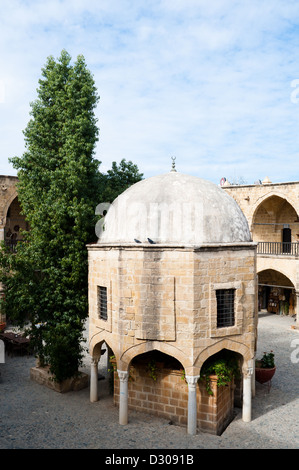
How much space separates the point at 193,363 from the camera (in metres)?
9.35

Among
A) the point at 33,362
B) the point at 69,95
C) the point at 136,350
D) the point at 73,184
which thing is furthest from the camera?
the point at 33,362

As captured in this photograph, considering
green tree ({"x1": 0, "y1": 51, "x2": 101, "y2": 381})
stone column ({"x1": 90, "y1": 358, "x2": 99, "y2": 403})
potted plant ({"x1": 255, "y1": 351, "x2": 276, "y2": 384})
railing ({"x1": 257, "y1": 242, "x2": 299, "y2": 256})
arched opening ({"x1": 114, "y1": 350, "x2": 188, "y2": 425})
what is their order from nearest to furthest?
arched opening ({"x1": 114, "y1": 350, "x2": 188, "y2": 425}) < stone column ({"x1": 90, "y1": 358, "x2": 99, "y2": 403}) < green tree ({"x1": 0, "y1": 51, "x2": 101, "y2": 381}) < potted plant ({"x1": 255, "y1": 351, "x2": 276, "y2": 384}) < railing ({"x1": 257, "y1": 242, "x2": 299, "y2": 256})

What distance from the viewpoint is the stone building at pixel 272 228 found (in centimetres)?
2281

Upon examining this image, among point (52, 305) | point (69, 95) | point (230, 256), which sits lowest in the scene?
point (52, 305)

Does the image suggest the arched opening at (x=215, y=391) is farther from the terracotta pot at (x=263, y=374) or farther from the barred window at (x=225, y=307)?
the terracotta pot at (x=263, y=374)

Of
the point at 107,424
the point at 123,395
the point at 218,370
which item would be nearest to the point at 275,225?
the point at 218,370

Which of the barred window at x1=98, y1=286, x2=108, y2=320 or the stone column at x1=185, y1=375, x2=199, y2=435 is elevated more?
the barred window at x1=98, y1=286, x2=108, y2=320

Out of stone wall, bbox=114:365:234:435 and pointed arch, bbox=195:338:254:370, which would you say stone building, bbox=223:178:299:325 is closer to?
pointed arch, bbox=195:338:254:370

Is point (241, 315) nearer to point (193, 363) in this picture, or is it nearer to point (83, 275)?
point (193, 363)

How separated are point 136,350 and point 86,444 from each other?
8.25 ft

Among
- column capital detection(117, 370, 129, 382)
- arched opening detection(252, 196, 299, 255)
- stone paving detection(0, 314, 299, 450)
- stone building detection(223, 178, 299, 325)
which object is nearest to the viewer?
stone paving detection(0, 314, 299, 450)

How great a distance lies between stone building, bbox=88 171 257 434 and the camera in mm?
9500

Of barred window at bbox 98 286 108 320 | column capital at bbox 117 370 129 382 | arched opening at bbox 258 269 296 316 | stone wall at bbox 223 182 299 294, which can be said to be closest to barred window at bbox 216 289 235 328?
column capital at bbox 117 370 129 382

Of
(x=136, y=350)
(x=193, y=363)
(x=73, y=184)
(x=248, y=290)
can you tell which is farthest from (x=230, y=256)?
(x=73, y=184)
